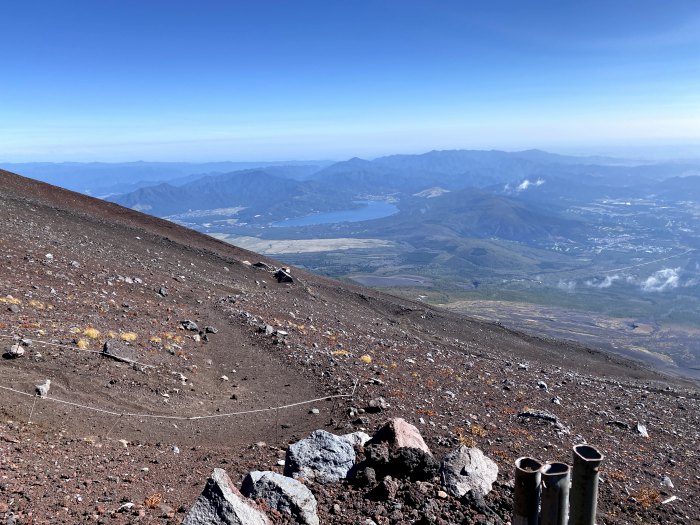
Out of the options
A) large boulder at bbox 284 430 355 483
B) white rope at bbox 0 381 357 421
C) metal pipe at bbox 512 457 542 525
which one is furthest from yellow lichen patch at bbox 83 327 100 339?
metal pipe at bbox 512 457 542 525

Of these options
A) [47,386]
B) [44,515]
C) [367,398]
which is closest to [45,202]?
[47,386]

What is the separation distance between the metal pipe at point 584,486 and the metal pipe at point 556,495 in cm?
7

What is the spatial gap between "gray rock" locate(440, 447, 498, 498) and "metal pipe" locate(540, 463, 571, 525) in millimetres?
2929

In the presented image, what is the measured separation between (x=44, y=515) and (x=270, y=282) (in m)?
Answer: 25.6

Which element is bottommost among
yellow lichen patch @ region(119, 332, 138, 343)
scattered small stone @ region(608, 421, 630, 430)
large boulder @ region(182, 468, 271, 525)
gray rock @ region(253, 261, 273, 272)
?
scattered small stone @ region(608, 421, 630, 430)

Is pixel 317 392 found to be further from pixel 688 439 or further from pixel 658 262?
pixel 658 262

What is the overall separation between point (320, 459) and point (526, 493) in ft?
13.0

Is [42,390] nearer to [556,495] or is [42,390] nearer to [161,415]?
[161,415]

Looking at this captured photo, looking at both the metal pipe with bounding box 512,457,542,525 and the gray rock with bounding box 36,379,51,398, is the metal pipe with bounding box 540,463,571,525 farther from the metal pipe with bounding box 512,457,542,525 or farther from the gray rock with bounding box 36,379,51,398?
the gray rock with bounding box 36,379,51,398

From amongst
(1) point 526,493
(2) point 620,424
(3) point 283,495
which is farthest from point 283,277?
(1) point 526,493

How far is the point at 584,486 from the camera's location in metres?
4.97

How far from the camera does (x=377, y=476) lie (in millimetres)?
8109

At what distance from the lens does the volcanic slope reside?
7484 millimetres

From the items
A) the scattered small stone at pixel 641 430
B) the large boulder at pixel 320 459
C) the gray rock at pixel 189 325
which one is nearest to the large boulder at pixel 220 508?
the large boulder at pixel 320 459
